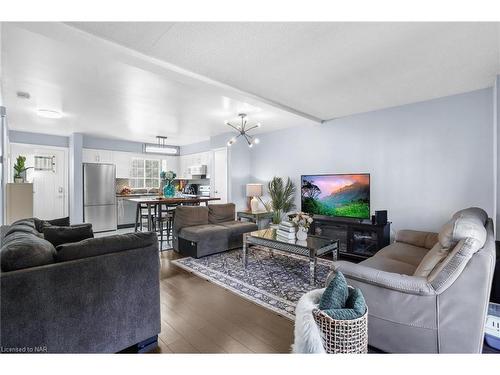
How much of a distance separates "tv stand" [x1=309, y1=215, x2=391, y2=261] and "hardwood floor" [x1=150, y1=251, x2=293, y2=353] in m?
2.19

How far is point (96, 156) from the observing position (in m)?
6.57

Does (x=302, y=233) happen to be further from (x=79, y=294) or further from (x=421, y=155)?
(x=79, y=294)

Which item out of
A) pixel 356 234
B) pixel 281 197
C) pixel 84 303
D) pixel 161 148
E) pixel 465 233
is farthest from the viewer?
pixel 161 148

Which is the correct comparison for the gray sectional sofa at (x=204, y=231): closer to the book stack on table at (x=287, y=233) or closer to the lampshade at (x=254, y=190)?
the lampshade at (x=254, y=190)

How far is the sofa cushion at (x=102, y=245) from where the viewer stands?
152 cm

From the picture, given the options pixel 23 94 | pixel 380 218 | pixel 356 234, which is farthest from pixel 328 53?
pixel 23 94

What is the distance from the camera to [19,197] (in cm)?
362

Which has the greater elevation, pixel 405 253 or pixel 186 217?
pixel 186 217

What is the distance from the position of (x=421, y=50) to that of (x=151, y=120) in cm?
444

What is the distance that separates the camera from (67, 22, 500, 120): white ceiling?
1.88 m

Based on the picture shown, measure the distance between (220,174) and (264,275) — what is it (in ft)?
12.2

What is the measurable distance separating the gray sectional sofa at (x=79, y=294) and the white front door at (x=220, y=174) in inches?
178
